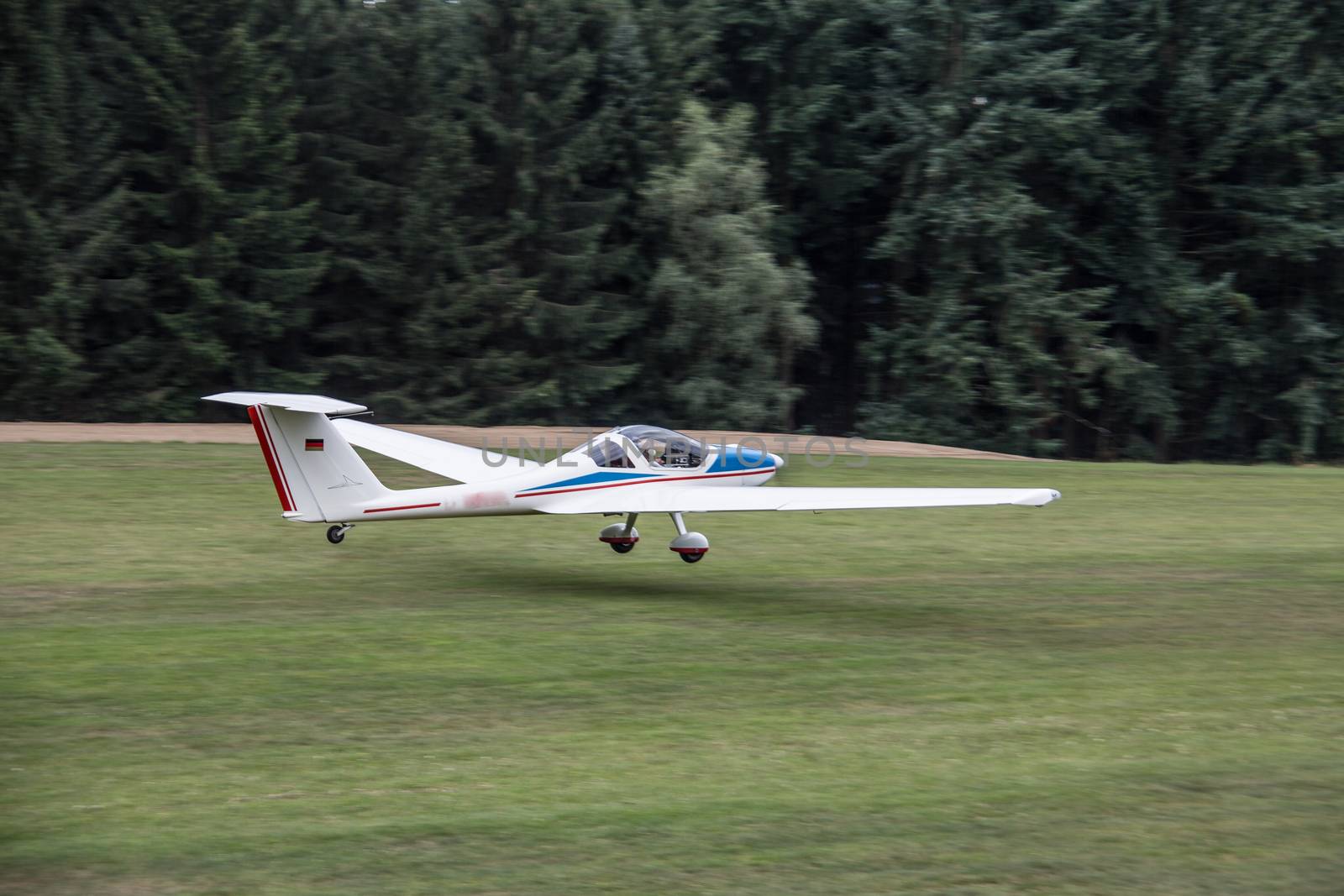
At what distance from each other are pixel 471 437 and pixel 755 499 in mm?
21641

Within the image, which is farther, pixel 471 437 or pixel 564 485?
pixel 471 437

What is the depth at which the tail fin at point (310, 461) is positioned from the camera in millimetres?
13344

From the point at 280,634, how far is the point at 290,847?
5.01 m

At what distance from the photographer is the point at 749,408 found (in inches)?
1610

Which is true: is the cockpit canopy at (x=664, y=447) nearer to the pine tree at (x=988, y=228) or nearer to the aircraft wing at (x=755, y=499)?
the aircraft wing at (x=755, y=499)

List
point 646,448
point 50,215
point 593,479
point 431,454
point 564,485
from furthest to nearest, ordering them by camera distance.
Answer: point 50,215 → point 431,454 → point 646,448 → point 593,479 → point 564,485

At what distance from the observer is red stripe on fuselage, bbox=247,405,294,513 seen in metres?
13.3

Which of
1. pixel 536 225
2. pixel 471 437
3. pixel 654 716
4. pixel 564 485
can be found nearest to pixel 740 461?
pixel 564 485

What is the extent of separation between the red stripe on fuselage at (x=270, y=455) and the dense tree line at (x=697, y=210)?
27.5 metres

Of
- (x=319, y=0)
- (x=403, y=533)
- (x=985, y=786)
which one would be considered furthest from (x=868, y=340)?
(x=985, y=786)

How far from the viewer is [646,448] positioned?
583 inches

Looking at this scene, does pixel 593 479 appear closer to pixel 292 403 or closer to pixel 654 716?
pixel 292 403

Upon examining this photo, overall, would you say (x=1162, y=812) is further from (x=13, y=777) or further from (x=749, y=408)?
(x=749, y=408)

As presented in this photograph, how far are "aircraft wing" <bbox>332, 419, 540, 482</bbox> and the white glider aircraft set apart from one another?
5.84ft
